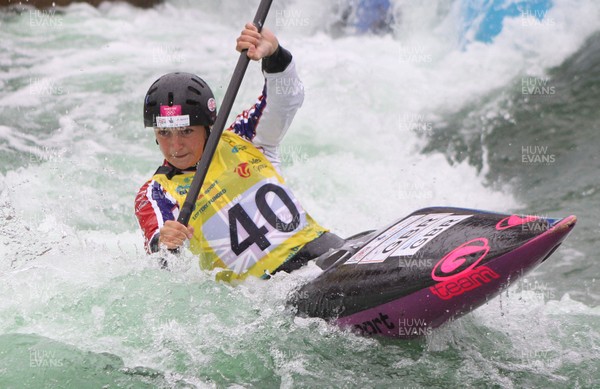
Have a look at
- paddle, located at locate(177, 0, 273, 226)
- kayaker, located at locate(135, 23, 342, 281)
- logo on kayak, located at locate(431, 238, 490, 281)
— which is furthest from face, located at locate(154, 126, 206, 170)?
logo on kayak, located at locate(431, 238, 490, 281)

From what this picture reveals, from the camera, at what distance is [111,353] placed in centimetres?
390

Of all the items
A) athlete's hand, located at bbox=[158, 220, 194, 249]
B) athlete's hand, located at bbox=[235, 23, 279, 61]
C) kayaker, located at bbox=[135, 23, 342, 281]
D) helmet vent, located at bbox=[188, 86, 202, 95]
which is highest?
athlete's hand, located at bbox=[235, 23, 279, 61]

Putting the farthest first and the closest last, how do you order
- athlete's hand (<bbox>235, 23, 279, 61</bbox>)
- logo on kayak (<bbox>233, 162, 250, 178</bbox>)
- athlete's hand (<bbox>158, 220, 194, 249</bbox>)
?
logo on kayak (<bbox>233, 162, 250, 178</bbox>) → athlete's hand (<bbox>235, 23, 279, 61</bbox>) → athlete's hand (<bbox>158, 220, 194, 249</bbox>)

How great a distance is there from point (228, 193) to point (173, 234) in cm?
49

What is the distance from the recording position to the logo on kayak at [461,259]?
3547 mm

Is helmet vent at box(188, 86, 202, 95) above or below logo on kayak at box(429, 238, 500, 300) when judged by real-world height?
above

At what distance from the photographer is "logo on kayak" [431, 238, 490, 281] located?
3.55 meters

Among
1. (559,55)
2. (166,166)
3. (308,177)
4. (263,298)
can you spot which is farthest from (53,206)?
(559,55)

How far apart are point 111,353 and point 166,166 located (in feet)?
3.20

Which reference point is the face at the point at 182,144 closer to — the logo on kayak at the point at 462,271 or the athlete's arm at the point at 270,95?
the athlete's arm at the point at 270,95

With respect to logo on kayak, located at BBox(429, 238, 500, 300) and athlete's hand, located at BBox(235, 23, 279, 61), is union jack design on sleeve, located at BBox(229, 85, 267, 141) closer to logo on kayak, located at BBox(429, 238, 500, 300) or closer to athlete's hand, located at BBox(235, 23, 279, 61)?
athlete's hand, located at BBox(235, 23, 279, 61)

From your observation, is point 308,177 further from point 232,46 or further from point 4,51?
point 4,51

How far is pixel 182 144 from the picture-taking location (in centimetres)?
418

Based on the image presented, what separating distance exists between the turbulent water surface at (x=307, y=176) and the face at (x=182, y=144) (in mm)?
504
